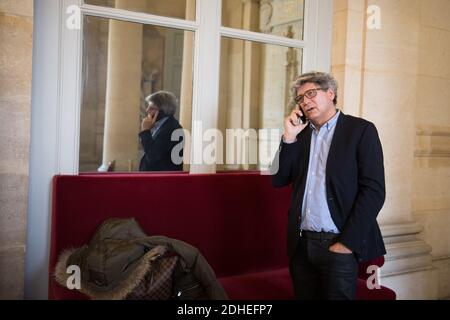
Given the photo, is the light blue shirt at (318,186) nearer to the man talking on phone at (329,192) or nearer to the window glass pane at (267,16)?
the man talking on phone at (329,192)

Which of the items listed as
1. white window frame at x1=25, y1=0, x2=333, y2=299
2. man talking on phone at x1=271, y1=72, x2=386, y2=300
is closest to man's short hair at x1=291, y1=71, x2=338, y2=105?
man talking on phone at x1=271, y1=72, x2=386, y2=300

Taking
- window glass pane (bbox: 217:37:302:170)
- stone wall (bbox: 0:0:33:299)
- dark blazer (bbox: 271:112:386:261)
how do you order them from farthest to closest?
window glass pane (bbox: 217:37:302:170), stone wall (bbox: 0:0:33:299), dark blazer (bbox: 271:112:386:261)

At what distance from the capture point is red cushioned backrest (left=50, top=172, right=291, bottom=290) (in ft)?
9.14

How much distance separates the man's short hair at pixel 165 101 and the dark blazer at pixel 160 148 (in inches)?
3.3

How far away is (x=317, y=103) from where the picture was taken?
92.0 inches

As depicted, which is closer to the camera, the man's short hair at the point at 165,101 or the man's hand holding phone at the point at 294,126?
the man's hand holding phone at the point at 294,126

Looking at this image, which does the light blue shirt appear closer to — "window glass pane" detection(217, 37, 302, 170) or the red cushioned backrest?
the red cushioned backrest

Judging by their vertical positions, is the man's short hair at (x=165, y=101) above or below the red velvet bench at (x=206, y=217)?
above

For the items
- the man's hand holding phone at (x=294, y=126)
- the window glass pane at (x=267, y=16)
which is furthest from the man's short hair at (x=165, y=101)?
the man's hand holding phone at (x=294, y=126)

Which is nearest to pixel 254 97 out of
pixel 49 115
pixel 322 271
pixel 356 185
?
pixel 49 115

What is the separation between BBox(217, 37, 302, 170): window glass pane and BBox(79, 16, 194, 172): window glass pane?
2.22 feet

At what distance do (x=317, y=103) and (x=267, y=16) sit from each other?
2847 millimetres

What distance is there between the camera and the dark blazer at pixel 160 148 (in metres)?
3.42

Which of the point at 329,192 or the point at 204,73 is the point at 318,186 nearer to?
the point at 329,192
